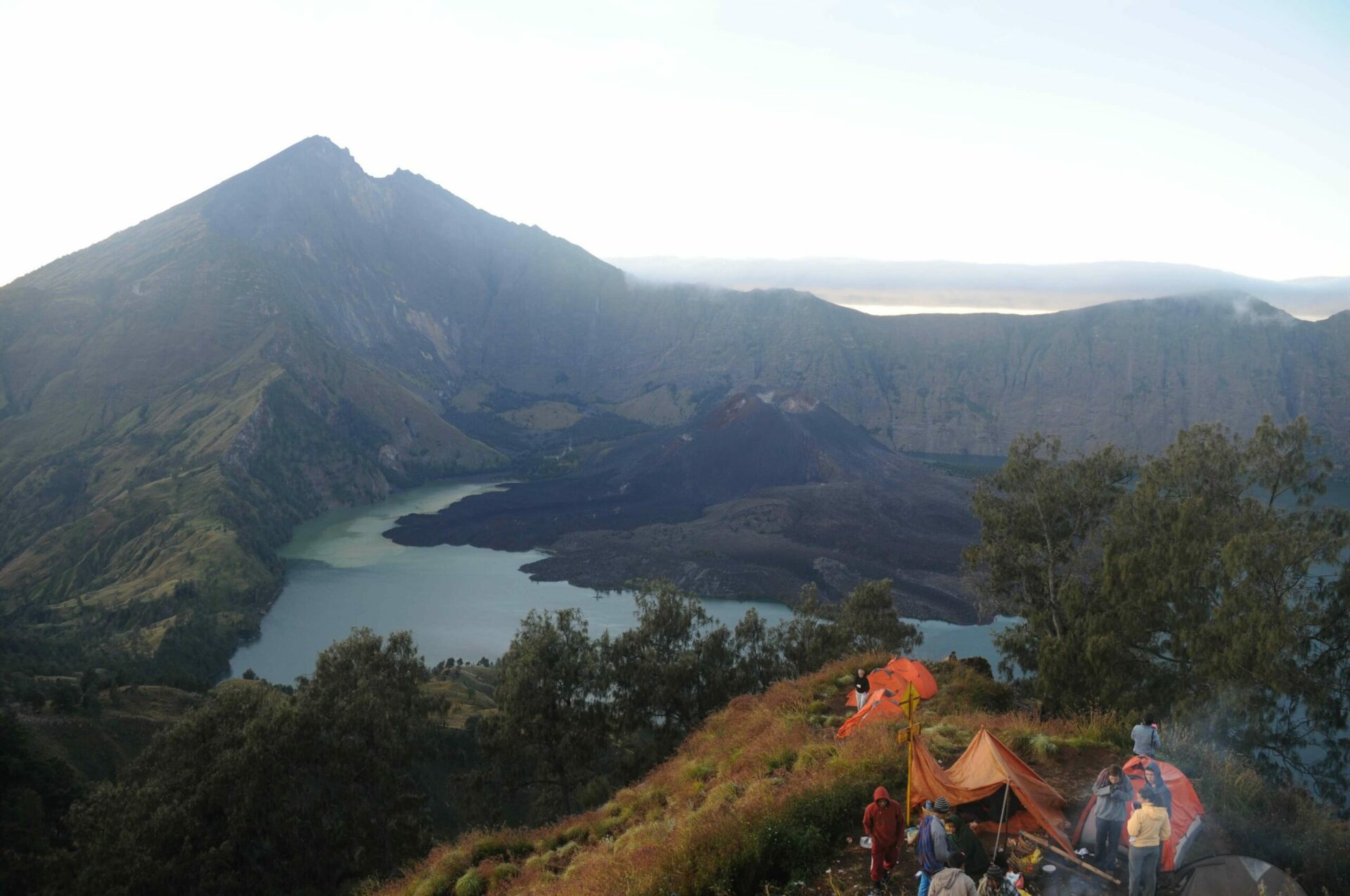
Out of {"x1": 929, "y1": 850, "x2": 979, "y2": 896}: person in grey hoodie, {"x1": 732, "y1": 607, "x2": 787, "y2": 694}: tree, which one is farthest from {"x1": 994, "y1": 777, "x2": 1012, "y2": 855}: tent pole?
{"x1": 732, "y1": 607, "x2": 787, "y2": 694}: tree

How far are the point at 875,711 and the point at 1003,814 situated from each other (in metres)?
4.90

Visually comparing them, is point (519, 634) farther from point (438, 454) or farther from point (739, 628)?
point (438, 454)

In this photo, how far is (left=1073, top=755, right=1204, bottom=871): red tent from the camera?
7.91 m

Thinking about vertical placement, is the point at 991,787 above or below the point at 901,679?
above

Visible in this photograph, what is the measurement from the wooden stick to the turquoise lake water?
44210mm

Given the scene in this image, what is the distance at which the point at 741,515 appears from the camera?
3568 inches

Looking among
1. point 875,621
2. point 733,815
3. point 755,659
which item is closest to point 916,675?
point 733,815

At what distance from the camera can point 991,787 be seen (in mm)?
9125

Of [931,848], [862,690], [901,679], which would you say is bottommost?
[901,679]

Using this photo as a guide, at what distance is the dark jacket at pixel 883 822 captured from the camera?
25.4 ft

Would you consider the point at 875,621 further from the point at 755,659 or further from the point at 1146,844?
the point at 1146,844

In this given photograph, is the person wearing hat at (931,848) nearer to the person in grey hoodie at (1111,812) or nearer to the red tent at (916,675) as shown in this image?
the person in grey hoodie at (1111,812)

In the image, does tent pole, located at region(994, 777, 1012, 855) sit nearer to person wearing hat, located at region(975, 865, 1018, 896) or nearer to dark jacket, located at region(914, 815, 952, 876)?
person wearing hat, located at region(975, 865, 1018, 896)

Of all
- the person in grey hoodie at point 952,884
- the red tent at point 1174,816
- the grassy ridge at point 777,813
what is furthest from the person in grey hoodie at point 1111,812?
the person in grey hoodie at point 952,884
